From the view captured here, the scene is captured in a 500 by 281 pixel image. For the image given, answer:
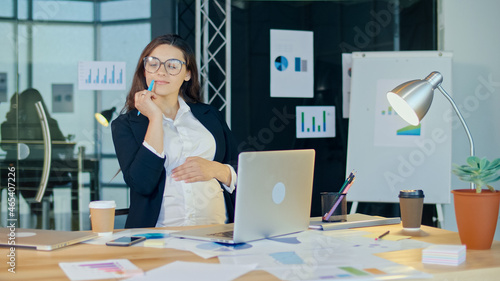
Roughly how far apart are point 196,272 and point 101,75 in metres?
3.52

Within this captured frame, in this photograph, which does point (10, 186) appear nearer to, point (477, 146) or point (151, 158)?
point (151, 158)

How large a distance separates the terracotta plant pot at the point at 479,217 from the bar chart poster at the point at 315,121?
3233mm

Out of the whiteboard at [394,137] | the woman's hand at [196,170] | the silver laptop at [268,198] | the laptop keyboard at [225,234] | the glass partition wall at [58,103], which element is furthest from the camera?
the glass partition wall at [58,103]

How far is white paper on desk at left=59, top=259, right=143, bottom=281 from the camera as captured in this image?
1.20m

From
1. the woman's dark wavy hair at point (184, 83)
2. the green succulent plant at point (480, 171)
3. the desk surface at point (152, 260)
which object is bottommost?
the desk surface at point (152, 260)

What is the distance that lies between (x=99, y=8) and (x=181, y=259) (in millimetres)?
3660

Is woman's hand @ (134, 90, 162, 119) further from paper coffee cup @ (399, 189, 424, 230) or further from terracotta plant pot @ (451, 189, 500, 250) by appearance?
terracotta plant pot @ (451, 189, 500, 250)

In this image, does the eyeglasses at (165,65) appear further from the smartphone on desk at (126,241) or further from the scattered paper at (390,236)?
the scattered paper at (390,236)

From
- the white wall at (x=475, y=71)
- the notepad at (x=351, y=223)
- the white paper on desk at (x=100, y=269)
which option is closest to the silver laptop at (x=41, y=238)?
the white paper on desk at (x=100, y=269)

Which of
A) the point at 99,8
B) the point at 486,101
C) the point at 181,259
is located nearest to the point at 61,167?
the point at 99,8

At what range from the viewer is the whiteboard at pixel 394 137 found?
3975 mm

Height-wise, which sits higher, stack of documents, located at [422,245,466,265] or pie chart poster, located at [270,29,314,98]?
pie chart poster, located at [270,29,314,98]

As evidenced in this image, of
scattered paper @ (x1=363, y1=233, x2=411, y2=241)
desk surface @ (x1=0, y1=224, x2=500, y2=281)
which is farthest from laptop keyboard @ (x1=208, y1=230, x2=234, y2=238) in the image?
scattered paper @ (x1=363, y1=233, x2=411, y2=241)

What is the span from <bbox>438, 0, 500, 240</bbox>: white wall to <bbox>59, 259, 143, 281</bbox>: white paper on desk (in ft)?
12.3
